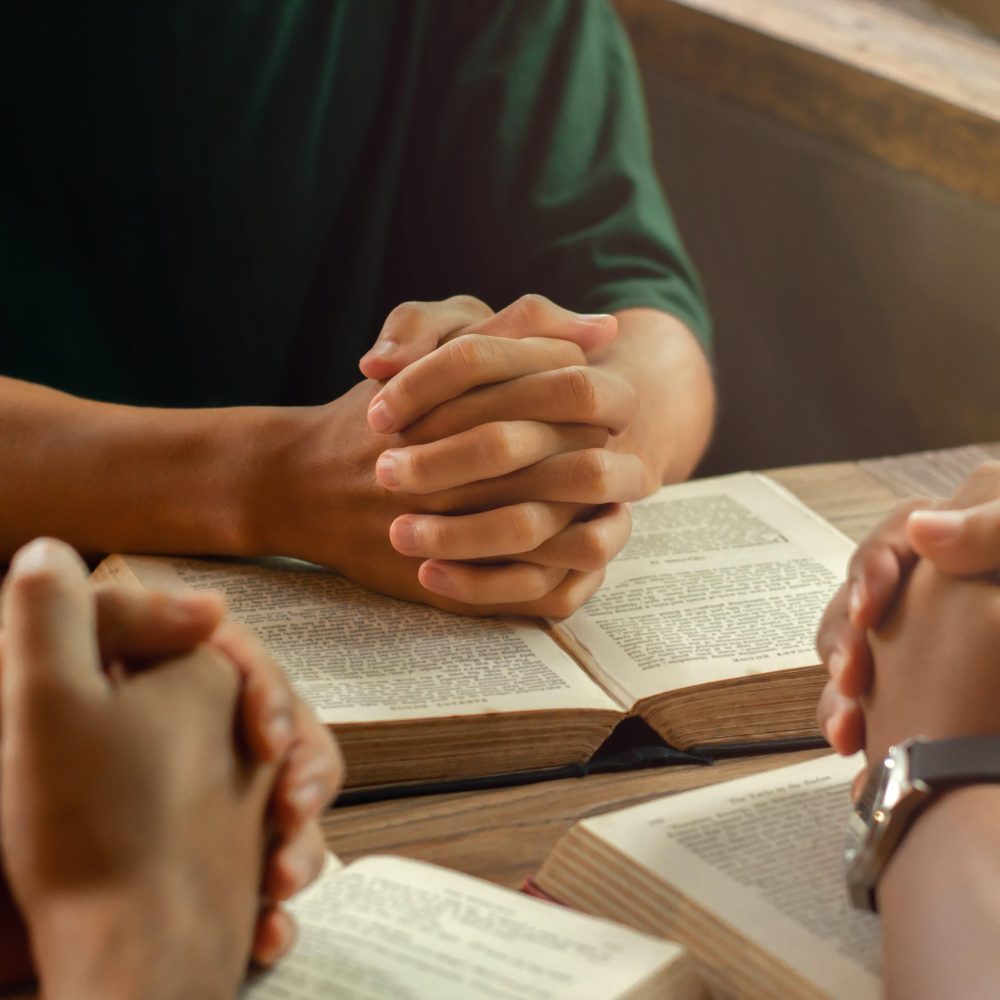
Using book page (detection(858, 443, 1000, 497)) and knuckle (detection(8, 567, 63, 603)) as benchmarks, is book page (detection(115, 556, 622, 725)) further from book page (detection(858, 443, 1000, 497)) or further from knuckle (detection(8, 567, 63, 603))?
book page (detection(858, 443, 1000, 497))

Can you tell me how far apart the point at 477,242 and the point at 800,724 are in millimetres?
642

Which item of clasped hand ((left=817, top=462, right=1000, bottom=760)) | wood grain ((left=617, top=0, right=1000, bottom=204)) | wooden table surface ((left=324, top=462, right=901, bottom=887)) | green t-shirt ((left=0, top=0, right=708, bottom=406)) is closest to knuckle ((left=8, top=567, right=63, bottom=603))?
wooden table surface ((left=324, top=462, right=901, bottom=887))

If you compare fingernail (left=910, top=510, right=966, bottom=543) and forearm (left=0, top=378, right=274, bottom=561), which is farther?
forearm (left=0, top=378, right=274, bottom=561)

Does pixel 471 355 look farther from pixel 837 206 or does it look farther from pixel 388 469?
pixel 837 206

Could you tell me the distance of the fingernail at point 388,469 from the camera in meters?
0.67

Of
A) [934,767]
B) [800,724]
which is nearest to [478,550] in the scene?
[800,724]

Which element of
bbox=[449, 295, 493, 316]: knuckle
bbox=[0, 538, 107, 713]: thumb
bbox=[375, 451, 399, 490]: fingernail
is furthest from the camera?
bbox=[449, 295, 493, 316]: knuckle

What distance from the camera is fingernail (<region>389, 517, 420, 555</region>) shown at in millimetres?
673

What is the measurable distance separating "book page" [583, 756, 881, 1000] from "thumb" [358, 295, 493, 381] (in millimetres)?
307

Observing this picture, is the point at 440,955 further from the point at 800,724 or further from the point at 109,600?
the point at 800,724

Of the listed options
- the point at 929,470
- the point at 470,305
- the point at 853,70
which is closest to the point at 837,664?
the point at 470,305

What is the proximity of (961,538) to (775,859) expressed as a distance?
0.15 m

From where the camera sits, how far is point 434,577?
0.67 meters

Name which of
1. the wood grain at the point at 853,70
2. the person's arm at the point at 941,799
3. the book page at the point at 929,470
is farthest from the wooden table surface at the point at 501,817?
the wood grain at the point at 853,70
